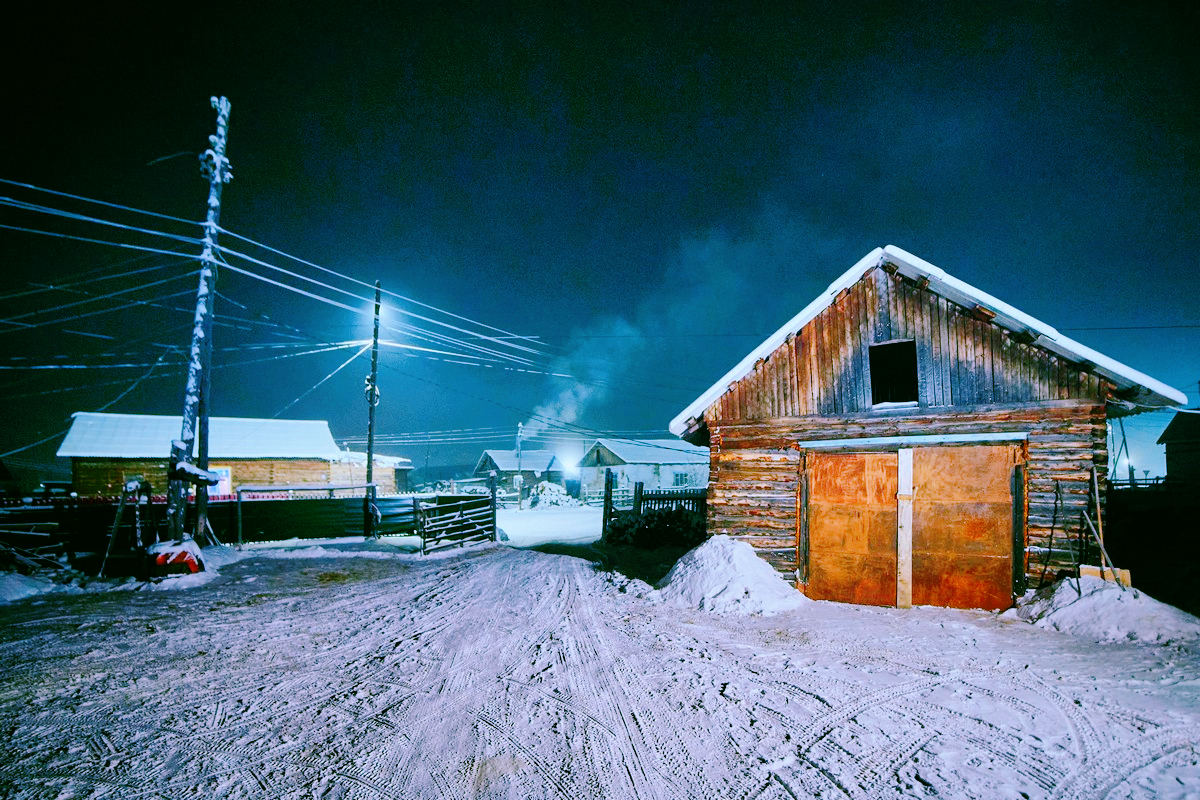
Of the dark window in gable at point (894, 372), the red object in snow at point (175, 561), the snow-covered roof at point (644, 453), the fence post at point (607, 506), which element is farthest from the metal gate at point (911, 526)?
the snow-covered roof at point (644, 453)

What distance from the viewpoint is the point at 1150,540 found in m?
14.6

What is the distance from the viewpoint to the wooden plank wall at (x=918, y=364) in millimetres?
8141

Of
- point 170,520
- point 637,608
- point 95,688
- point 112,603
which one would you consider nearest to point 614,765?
point 637,608

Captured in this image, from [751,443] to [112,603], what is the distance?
41.1 feet

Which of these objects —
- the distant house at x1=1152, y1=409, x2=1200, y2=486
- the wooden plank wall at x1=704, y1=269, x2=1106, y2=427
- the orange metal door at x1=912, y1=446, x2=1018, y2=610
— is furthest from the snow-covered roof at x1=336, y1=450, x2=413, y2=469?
the distant house at x1=1152, y1=409, x2=1200, y2=486

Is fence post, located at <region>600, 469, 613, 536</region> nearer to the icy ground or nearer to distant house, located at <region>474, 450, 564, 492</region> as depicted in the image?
the icy ground

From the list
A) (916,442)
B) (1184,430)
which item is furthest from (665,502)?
(1184,430)

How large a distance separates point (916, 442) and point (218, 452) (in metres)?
40.4

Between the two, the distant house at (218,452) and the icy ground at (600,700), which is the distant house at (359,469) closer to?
the distant house at (218,452)

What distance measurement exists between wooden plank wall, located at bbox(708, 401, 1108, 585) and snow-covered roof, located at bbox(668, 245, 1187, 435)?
1.81 ft

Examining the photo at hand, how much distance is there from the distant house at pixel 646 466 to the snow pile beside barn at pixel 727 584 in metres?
38.5

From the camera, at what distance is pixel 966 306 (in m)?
8.52

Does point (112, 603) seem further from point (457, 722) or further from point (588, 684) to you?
point (588, 684)

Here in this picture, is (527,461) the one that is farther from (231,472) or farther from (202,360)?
→ (202,360)
